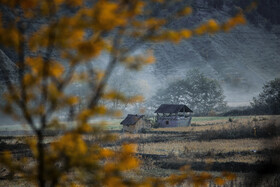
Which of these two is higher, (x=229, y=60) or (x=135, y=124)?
(x=135, y=124)

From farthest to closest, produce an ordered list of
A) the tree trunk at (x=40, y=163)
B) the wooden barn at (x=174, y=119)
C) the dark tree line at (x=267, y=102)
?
the dark tree line at (x=267, y=102) → the wooden barn at (x=174, y=119) → the tree trunk at (x=40, y=163)

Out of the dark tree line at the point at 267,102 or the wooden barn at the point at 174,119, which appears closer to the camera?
the wooden barn at the point at 174,119

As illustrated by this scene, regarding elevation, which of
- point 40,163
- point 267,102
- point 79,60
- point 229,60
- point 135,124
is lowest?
point 229,60

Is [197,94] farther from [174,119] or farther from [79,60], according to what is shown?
[79,60]

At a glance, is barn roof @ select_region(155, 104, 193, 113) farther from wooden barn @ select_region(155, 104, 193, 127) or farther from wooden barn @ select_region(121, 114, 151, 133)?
wooden barn @ select_region(121, 114, 151, 133)

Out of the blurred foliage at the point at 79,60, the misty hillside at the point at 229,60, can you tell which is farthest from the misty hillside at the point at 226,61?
the blurred foliage at the point at 79,60

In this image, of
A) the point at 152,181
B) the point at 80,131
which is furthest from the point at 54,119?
the point at 152,181

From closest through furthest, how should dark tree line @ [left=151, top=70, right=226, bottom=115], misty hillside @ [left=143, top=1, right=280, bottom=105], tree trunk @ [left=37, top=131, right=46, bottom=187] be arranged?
1. tree trunk @ [left=37, top=131, right=46, bottom=187]
2. dark tree line @ [left=151, top=70, right=226, bottom=115]
3. misty hillside @ [left=143, top=1, right=280, bottom=105]

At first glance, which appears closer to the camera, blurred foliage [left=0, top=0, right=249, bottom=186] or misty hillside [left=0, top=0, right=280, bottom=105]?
blurred foliage [left=0, top=0, right=249, bottom=186]

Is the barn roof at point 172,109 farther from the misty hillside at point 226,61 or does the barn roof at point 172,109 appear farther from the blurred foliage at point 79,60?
the blurred foliage at point 79,60

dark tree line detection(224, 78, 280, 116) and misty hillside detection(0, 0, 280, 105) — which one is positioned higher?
dark tree line detection(224, 78, 280, 116)

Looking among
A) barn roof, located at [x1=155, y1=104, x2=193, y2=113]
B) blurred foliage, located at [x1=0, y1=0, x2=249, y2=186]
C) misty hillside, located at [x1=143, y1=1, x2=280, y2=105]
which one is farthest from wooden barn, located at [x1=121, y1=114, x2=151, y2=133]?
misty hillside, located at [x1=143, y1=1, x2=280, y2=105]

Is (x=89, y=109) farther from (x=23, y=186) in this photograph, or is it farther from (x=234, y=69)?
(x=234, y=69)

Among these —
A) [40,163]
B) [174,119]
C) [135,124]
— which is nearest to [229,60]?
[174,119]
